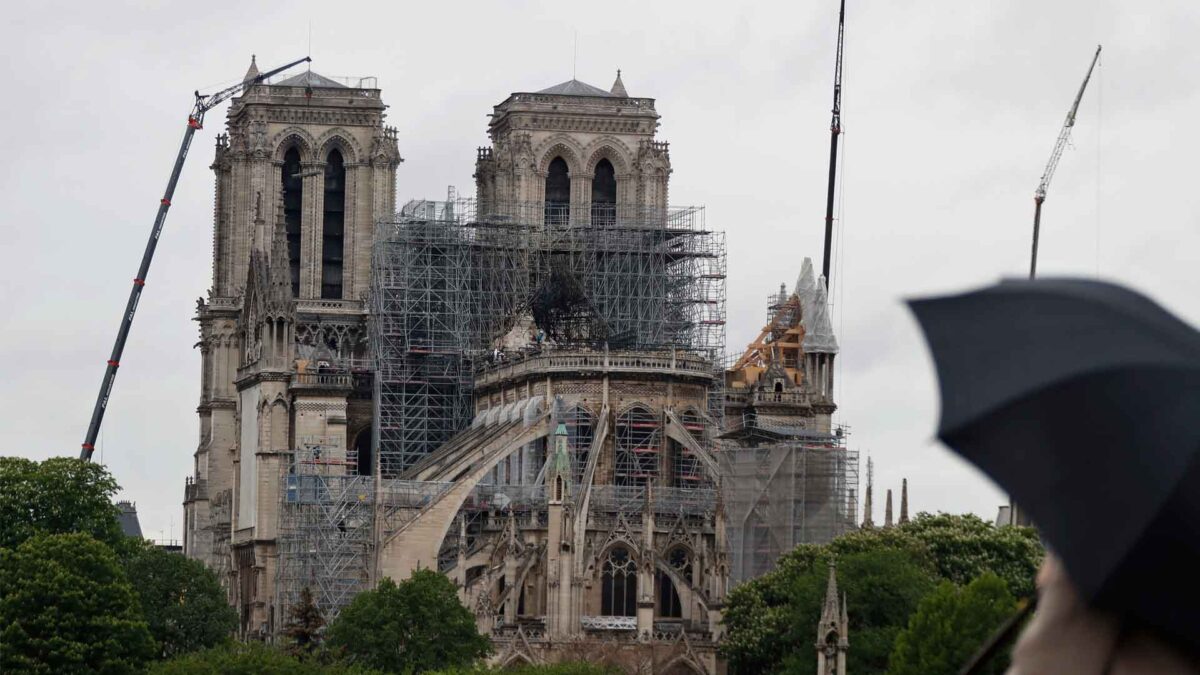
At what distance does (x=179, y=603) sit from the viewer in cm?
11431

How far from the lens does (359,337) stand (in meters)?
139

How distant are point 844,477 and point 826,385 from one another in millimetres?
14399

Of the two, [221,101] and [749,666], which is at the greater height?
[221,101]

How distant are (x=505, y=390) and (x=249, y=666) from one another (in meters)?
32.2

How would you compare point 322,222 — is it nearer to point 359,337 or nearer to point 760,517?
point 359,337

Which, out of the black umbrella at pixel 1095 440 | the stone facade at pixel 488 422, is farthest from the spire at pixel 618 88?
the black umbrella at pixel 1095 440

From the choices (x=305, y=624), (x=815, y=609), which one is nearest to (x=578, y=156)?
(x=305, y=624)

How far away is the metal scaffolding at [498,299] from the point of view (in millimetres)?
128875

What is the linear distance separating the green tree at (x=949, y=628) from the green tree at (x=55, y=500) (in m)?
42.1

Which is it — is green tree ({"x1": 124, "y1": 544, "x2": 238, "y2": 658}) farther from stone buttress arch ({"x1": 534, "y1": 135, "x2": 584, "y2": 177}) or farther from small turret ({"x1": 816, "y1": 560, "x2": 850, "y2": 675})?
small turret ({"x1": 816, "y1": 560, "x2": 850, "y2": 675})

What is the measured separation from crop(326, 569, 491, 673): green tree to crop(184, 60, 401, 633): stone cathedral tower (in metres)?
26.1

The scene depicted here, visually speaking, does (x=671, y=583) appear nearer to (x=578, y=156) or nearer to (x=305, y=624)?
(x=305, y=624)

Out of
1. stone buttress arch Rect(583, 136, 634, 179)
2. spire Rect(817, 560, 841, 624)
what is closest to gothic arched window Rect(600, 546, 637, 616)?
spire Rect(817, 560, 841, 624)

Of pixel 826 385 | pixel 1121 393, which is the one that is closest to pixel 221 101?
pixel 826 385
